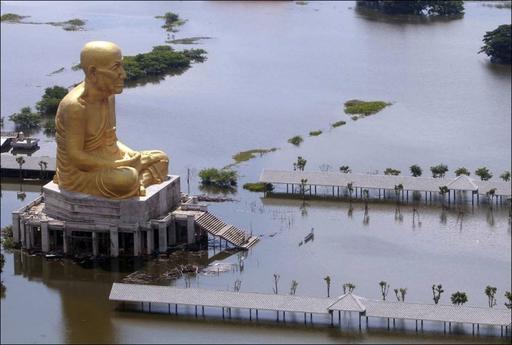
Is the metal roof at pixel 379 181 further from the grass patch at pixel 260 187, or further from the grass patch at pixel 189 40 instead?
the grass patch at pixel 189 40

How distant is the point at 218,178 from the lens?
41656 millimetres

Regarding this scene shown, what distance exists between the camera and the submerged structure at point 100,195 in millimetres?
34406

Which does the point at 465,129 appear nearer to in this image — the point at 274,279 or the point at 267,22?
the point at 274,279

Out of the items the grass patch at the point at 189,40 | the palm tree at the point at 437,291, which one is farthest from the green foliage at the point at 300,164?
the grass patch at the point at 189,40

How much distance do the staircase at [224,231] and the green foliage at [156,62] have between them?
23704 mm

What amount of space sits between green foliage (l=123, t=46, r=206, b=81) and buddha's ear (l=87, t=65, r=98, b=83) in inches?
954

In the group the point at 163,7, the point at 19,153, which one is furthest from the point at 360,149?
the point at 163,7

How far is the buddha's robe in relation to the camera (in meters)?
34.4

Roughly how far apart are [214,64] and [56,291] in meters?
31.7

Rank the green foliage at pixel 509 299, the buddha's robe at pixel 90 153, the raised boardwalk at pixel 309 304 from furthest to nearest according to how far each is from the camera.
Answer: the buddha's robe at pixel 90 153, the green foliage at pixel 509 299, the raised boardwalk at pixel 309 304

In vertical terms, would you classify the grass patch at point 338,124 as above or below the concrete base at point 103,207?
above

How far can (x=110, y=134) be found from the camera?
116 ft

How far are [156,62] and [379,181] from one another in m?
23.2

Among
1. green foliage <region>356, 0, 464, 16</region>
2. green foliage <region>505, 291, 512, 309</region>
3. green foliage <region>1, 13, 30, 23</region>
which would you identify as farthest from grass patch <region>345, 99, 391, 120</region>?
green foliage <region>1, 13, 30, 23</region>
